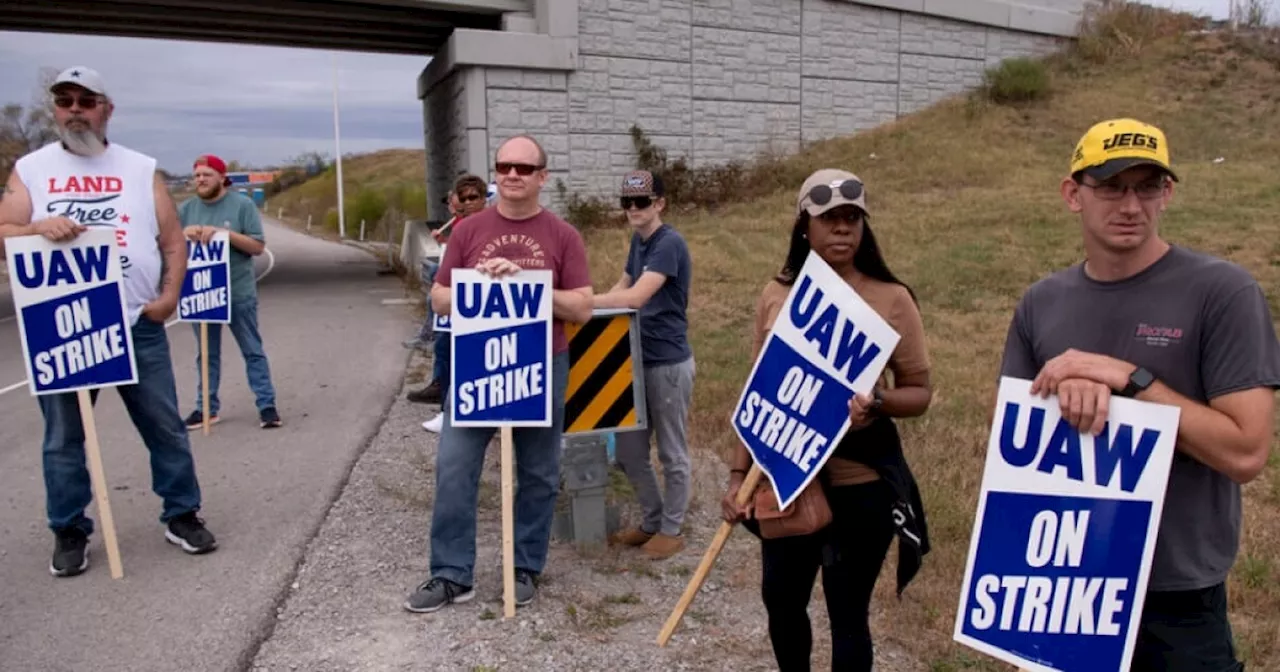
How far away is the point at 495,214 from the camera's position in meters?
4.19

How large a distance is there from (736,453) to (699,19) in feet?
56.2

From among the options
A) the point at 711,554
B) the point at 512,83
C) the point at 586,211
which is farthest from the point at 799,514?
the point at 586,211

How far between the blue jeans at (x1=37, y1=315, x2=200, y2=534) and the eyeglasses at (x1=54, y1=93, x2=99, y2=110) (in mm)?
1025

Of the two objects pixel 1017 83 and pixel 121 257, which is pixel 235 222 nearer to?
pixel 121 257

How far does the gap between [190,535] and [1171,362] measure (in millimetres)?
4486

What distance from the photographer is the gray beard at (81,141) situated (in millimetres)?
4398

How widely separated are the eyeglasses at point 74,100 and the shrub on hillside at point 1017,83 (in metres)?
22.5

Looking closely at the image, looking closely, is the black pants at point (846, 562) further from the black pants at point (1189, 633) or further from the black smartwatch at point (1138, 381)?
the black smartwatch at point (1138, 381)

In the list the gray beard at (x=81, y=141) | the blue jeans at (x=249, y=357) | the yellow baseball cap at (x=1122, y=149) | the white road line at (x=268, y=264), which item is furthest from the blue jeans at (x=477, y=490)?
the white road line at (x=268, y=264)

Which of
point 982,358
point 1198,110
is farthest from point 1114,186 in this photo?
point 1198,110

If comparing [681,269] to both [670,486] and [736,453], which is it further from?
[736,453]

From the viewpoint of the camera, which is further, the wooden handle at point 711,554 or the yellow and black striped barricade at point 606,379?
the yellow and black striped barricade at point 606,379

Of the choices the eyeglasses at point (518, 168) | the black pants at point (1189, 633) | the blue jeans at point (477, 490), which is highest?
the eyeglasses at point (518, 168)

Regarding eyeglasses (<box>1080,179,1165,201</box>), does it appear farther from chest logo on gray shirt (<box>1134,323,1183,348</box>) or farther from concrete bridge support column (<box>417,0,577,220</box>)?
concrete bridge support column (<box>417,0,577,220</box>)
